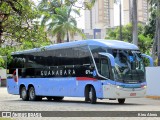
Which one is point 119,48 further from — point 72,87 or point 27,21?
point 27,21

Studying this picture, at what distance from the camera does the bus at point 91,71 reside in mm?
20312

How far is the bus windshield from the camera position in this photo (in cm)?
2031

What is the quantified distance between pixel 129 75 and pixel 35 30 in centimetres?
1142

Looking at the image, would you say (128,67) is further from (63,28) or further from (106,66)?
(63,28)

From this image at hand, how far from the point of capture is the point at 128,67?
20.6 meters

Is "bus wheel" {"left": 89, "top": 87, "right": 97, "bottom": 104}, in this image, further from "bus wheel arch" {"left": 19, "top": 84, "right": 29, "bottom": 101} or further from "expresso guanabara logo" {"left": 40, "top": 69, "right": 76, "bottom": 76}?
"bus wheel arch" {"left": 19, "top": 84, "right": 29, "bottom": 101}

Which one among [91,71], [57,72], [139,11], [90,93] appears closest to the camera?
[91,71]

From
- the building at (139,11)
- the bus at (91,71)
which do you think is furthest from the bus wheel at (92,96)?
the building at (139,11)

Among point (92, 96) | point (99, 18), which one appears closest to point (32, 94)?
point (92, 96)

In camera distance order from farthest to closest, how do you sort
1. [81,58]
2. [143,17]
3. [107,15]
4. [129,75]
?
[107,15] → [143,17] → [81,58] → [129,75]

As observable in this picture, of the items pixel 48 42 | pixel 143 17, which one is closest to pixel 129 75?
pixel 48 42

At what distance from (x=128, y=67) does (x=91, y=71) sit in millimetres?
1943

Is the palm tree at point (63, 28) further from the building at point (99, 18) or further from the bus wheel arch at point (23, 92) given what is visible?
the bus wheel arch at point (23, 92)

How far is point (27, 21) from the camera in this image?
392 inches
